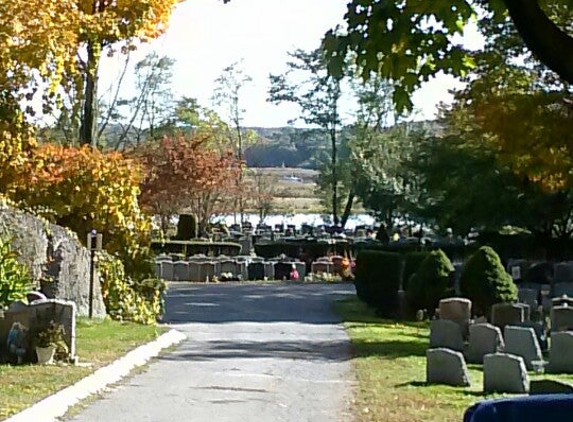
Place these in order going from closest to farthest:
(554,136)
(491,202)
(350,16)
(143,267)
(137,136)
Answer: (350,16), (554,136), (143,267), (491,202), (137,136)

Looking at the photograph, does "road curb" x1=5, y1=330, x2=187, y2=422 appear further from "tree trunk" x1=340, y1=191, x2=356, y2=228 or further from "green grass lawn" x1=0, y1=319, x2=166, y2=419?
"tree trunk" x1=340, y1=191, x2=356, y2=228

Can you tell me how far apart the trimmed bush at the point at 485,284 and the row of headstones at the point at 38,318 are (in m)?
12.0

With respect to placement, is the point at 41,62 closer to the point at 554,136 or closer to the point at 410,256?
the point at 554,136

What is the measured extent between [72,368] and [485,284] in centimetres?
1266

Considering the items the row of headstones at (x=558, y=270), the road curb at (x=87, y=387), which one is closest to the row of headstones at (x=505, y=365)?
the road curb at (x=87, y=387)

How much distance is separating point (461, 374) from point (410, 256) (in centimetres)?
1649

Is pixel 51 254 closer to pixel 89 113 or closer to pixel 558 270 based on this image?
pixel 89 113

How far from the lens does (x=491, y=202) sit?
36.9 metres

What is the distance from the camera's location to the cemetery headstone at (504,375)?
13242mm

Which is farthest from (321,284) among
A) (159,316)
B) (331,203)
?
(331,203)

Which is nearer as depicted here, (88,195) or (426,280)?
(88,195)

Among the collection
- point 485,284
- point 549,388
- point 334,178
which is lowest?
point 549,388

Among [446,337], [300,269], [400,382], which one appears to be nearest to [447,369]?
[400,382]

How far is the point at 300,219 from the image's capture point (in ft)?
294
